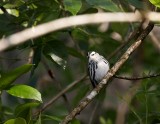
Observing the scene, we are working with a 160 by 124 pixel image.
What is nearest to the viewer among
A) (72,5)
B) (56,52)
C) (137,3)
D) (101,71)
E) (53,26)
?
(53,26)

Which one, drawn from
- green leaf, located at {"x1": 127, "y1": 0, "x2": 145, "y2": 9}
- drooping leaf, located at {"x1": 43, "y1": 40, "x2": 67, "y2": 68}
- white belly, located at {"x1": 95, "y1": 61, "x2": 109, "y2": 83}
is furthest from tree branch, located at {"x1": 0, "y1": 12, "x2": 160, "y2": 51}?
white belly, located at {"x1": 95, "y1": 61, "x2": 109, "y2": 83}

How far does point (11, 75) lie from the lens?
5.63 feet

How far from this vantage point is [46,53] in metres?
2.18

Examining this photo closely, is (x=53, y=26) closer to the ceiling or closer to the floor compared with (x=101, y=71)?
closer to the ceiling

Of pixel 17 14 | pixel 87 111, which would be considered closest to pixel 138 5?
pixel 17 14

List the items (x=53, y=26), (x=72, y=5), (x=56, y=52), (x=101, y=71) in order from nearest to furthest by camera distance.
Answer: (x=53, y=26) < (x=72, y=5) < (x=56, y=52) < (x=101, y=71)

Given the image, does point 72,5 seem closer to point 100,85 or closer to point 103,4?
point 103,4

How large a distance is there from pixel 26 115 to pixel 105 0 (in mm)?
533

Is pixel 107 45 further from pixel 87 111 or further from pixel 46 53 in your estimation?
pixel 87 111

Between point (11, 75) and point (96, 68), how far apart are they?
28.2 inches

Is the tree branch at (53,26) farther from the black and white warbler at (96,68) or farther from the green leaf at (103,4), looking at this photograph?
the black and white warbler at (96,68)

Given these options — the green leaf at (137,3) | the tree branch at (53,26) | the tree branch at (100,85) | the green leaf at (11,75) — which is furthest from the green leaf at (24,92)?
the tree branch at (53,26)

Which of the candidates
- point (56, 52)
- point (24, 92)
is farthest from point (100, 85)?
point (56, 52)

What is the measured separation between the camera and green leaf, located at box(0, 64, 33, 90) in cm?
168
